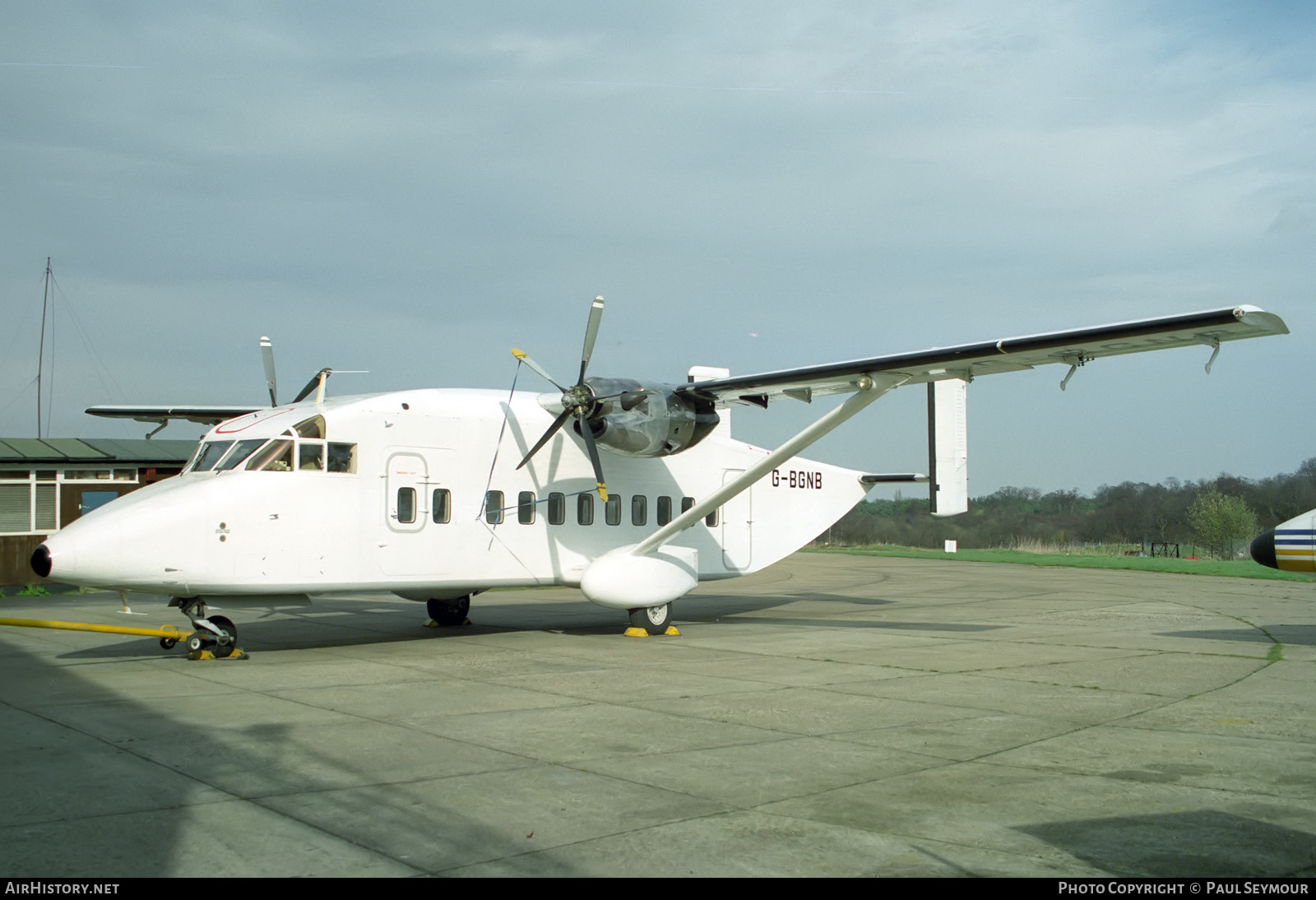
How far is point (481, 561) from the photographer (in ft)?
45.3

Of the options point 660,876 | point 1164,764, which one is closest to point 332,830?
point 660,876

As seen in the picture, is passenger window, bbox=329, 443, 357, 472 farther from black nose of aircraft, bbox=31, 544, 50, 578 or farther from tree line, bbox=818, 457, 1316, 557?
tree line, bbox=818, 457, 1316, 557

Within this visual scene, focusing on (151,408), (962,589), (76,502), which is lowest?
(962,589)

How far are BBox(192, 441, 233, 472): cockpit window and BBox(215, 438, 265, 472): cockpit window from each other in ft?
0.45

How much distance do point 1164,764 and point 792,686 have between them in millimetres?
3880

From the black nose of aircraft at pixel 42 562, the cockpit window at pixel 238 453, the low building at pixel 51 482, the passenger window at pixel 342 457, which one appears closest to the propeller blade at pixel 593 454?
the passenger window at pixel 342 457

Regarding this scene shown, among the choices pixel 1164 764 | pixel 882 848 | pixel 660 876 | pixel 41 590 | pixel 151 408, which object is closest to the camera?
pixel 660 876

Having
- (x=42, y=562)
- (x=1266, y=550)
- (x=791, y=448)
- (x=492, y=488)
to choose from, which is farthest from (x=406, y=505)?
(x=1266, y=550)

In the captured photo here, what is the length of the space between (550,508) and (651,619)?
7.62 ft

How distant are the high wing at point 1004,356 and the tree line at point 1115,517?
78.8 feet

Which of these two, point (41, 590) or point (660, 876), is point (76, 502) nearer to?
point (41, 590)

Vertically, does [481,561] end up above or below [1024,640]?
above

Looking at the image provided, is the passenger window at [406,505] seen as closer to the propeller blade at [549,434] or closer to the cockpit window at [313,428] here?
the cockpit window at [313,428]

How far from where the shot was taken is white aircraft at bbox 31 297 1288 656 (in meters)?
Answer: 11.2
